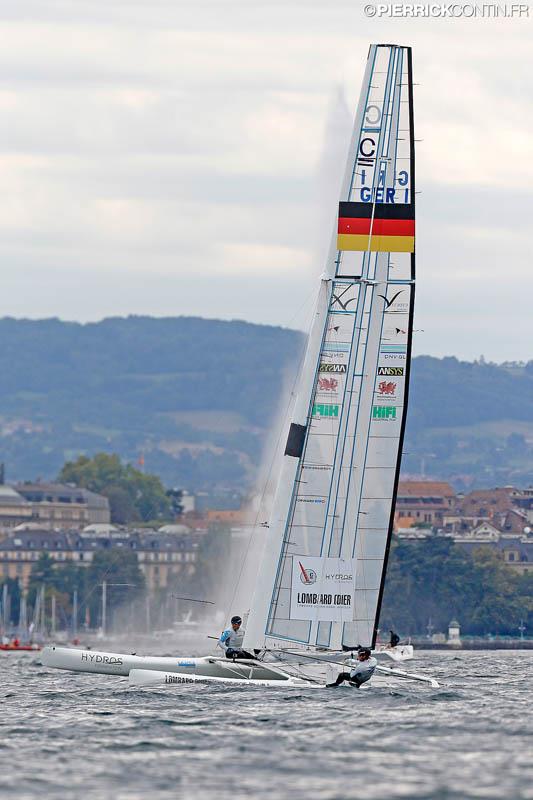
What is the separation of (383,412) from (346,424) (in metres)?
0.63

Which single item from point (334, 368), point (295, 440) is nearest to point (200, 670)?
point (295, 440)

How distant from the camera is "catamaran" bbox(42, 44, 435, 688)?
123 ft

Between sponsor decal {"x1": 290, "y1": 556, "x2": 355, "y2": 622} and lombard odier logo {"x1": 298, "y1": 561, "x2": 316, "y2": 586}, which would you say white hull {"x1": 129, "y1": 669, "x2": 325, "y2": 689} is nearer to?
sponsor decal {"x1": 290, "y1": 556, "x2": 355, "y2": 622}

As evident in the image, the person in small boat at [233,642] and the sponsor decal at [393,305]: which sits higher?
the sponsor decal at [393,305]

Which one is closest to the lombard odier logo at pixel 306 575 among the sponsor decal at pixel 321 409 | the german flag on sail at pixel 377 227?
the sponsor decal at pixel 321 409

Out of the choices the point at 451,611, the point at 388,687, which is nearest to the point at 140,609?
the point at 451,611

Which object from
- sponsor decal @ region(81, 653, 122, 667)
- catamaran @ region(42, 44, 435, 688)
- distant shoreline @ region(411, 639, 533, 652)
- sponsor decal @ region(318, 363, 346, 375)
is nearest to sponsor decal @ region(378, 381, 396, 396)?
catamaran @ region(42, 44, 435, 688)

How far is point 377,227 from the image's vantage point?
3747 centimetres

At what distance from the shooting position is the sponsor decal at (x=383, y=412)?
124 ft

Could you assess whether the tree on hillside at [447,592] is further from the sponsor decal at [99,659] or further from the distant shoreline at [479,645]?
the sponsor decal at [99,659]

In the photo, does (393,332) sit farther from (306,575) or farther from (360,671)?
(360,671)

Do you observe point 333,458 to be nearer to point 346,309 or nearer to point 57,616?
point 346,309

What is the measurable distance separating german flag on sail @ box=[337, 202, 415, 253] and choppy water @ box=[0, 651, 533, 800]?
22.7ft

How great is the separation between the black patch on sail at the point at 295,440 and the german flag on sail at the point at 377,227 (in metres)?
2.88
